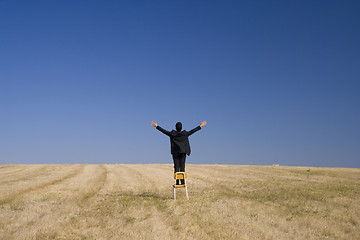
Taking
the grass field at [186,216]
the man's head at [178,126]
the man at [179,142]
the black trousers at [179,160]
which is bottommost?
the grass field at [186,216]

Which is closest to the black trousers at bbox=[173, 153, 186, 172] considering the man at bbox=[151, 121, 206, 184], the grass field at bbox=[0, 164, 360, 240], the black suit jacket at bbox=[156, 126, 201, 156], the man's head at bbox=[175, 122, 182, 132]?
the man at bbox=[151, 121, 206, 184]

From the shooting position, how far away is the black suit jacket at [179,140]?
11648 millimetres

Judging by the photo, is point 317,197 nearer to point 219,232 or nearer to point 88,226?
point 219,232

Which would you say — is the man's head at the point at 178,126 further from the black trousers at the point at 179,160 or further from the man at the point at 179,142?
the black trousers at the point at 179,160

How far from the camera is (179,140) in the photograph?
1170cm

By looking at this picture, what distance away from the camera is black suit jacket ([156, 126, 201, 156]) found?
1165cm

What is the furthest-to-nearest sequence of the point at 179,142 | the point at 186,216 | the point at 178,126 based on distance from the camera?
the point at 178,126 < the point at 179,142 < the point at 186,216

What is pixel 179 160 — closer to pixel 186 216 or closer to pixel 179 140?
pixel 179 140

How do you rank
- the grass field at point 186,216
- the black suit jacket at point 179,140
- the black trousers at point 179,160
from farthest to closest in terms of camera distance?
the black trousers at point 179,160 → the black suit jacket at point 179,140 → the grass field at point 186,216

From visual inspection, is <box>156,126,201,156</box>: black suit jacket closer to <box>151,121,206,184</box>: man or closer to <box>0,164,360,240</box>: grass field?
<box>151,121,206,184</box>: man

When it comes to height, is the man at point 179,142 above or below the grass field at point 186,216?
above

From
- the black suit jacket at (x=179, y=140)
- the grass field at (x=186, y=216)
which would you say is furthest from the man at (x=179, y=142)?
the grass field at (x=186, y=216)

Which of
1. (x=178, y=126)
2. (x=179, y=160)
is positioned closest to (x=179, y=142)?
(x=178, y=126)

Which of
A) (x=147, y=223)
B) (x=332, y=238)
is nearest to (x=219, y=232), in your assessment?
(x=147, y=223)
